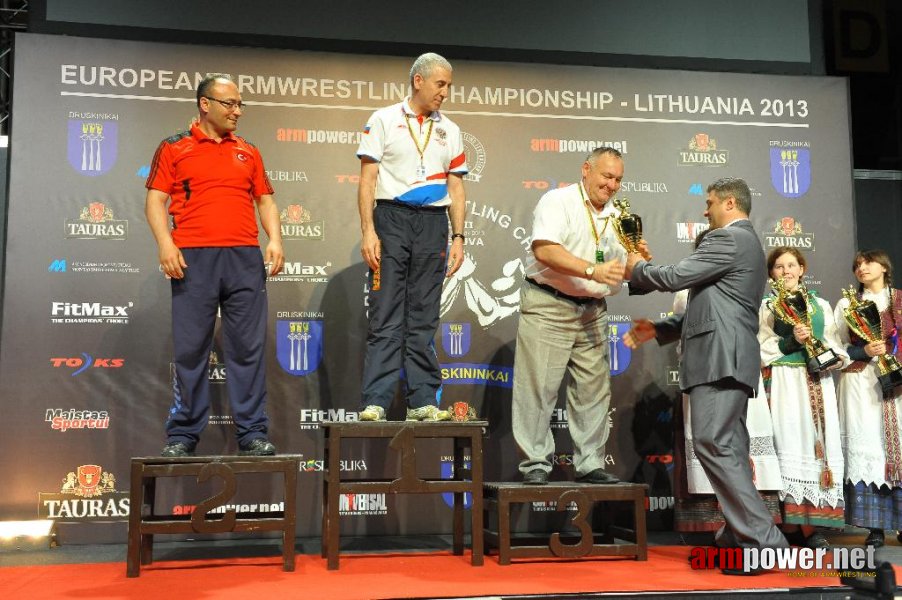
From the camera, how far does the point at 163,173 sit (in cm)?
430

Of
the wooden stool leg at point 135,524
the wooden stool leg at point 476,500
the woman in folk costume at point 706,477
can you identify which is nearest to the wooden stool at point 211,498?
the wooden stool leg at point 135,524

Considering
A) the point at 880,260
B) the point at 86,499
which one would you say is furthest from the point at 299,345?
the point at 880,260

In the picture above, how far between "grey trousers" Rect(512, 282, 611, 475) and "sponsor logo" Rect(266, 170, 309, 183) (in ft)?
5.47

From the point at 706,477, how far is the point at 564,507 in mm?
893

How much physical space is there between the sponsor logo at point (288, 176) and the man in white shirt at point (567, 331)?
1.63 meters

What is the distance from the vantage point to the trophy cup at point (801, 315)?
468 centimetres

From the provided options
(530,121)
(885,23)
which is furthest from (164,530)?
(885,23)

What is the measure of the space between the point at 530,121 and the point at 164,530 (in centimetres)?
325

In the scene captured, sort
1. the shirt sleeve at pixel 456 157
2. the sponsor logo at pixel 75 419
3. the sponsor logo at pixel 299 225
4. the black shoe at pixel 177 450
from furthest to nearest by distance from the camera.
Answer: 1. the sponsor logo at pixel 299 225
2. the sponsor logo at pixel 75 419
3. the shirt sleeve at pixel 456 157
4. the black shoe at pixel 177 450

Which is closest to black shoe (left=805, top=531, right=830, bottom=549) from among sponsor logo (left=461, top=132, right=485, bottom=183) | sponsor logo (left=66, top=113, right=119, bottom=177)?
sponsor logo (left=461, top=132, right=485, bottom=183)

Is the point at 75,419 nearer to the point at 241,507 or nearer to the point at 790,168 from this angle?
the point at 241,507

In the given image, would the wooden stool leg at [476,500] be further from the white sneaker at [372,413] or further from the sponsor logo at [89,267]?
the sponsor logo at [89,267]

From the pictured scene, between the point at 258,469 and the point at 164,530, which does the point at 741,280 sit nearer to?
the point at 258,469

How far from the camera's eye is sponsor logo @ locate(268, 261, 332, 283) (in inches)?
214
